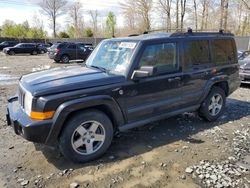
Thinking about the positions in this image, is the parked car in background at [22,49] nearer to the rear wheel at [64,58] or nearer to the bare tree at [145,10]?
the rear wheel at [64,58]

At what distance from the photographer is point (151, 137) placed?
507cm

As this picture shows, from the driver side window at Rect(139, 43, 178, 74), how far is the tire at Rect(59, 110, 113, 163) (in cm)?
115

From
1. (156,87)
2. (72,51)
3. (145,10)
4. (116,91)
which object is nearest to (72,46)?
(72,51)

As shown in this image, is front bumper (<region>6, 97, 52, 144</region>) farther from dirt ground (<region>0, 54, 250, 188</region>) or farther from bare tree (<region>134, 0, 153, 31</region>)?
bare tree (<region>134, 0, 153, 31</region>)

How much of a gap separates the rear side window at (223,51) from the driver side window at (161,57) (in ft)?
4.25

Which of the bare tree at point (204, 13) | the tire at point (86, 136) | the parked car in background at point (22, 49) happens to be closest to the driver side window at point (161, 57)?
the tire at point (86, 136)

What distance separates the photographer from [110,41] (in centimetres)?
520

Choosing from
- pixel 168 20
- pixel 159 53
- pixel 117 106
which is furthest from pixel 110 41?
pixel 168 20

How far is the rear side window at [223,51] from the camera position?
229 inches

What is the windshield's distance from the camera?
4.47m

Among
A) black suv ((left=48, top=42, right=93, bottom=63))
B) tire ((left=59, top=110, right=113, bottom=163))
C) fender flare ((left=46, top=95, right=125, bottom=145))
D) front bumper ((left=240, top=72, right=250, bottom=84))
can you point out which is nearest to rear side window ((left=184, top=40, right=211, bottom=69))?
fender flare ((left=46, top=95, right=125, bottom=145))

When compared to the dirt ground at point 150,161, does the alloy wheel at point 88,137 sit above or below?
above

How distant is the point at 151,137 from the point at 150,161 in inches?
36.8

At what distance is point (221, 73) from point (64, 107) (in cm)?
371
